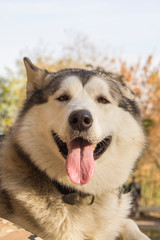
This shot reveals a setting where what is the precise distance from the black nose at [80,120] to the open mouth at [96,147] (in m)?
0.18

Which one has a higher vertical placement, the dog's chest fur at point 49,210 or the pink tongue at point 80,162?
the pink tongue at point 80,162

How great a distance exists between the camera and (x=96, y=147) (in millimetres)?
3322

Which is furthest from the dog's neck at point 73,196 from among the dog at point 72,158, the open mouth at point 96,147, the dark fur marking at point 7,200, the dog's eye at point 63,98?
the dog's eye at point 63,98

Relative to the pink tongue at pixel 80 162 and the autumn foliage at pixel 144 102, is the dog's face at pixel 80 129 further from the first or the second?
the autumn foliage at pixel 144 102

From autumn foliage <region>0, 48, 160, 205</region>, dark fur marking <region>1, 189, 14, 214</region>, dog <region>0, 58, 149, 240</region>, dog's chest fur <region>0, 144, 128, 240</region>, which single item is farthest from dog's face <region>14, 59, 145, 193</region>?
autumn foliage <region>0, 48, 160, 205</region>

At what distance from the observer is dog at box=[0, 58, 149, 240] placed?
3094 millimetres

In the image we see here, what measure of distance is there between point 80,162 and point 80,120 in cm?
39

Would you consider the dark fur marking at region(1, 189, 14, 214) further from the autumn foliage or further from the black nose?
the autumn foliage

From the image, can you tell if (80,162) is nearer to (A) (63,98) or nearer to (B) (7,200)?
(A) (63,98)

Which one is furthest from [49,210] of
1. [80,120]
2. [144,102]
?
[144,102]

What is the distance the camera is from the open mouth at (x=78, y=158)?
309 centimetres

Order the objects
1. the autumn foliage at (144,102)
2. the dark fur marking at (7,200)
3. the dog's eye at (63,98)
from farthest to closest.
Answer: the autumn foliage at (144,102)
the dog's eye at (63,98)
the dark fur marking at (7,200)

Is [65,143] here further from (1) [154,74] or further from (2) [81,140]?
(1) [154,74]

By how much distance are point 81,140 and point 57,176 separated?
0.41m
